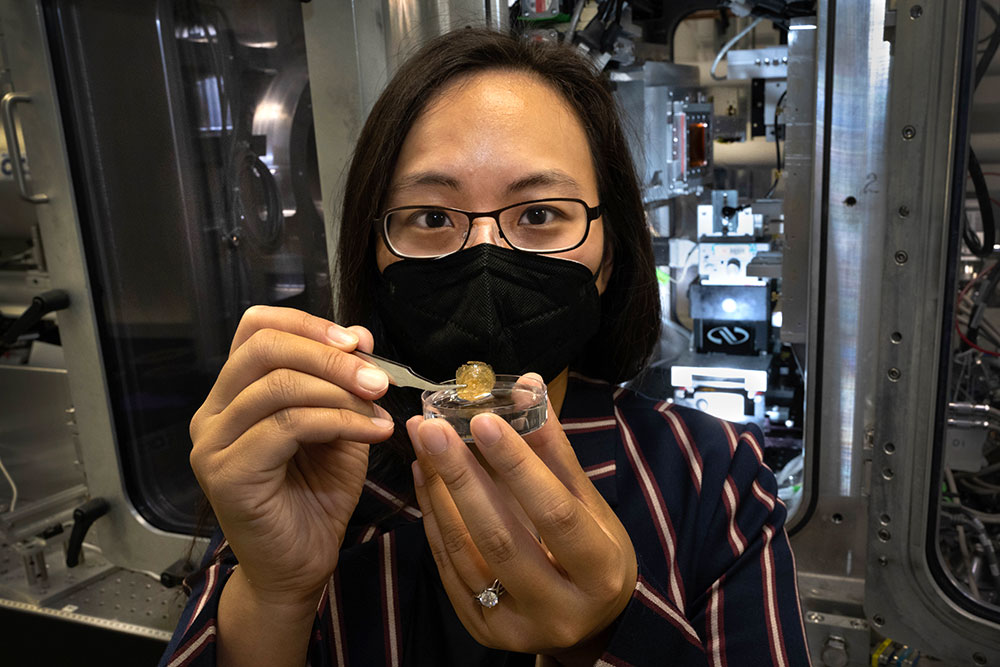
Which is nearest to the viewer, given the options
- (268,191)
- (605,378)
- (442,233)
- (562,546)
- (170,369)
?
(562,546)

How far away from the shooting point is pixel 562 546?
0.83 metres

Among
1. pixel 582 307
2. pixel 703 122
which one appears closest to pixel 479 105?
pixel 582 307

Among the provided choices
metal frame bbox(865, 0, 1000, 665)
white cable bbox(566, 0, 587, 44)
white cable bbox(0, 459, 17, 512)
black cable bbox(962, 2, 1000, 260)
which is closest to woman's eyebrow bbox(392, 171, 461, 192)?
metal frame bbox(865, 0, 1000, 665)

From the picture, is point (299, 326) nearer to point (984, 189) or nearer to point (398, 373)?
point (398, 373)

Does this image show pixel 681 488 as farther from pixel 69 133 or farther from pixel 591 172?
pixel 69 133

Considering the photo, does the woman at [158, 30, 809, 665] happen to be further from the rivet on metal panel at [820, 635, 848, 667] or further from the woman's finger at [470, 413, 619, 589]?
the rivet on metal panel at [820, 635, 848, 667]

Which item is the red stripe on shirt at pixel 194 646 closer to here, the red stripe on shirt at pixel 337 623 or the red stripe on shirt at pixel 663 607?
the red stripe on shirt at pixel 337 623

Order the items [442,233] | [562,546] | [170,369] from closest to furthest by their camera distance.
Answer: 1. [562,546]
2. [442,233]
3. [170,369]

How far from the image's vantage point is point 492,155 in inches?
45.7

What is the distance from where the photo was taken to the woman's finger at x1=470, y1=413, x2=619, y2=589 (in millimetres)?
783

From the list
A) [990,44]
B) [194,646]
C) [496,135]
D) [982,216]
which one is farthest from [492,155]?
[982,216]

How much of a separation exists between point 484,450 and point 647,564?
0.57 metres

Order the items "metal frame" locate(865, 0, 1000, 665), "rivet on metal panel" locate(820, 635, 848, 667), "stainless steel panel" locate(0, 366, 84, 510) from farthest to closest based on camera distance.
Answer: "stainless steel panel" locate(0, 366, 84, 510), "rivet on metal panel" locate(820, 635, 848, 667), "metal frame" locate(865, 0, 1000, 665)

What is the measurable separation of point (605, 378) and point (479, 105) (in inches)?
24.0
